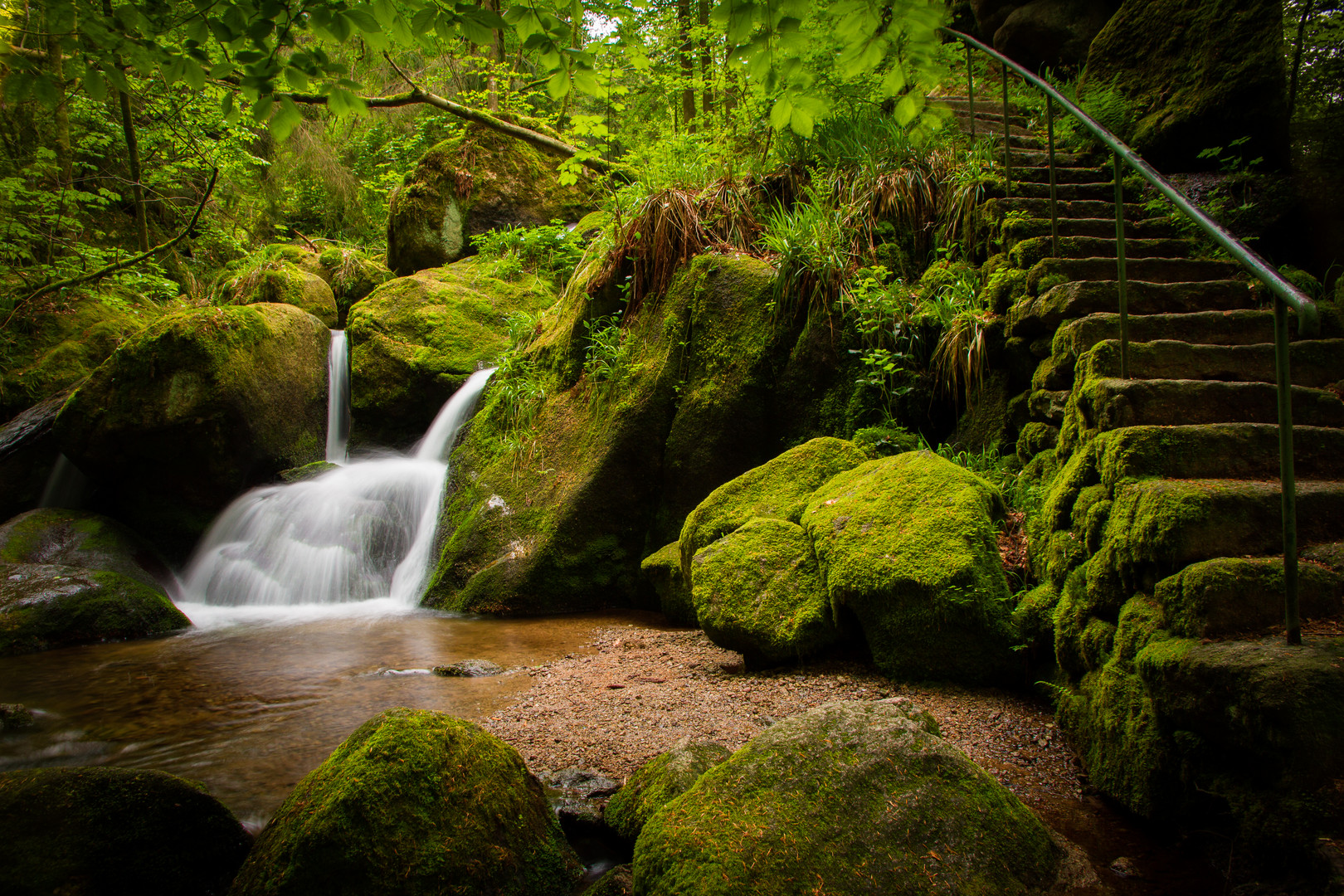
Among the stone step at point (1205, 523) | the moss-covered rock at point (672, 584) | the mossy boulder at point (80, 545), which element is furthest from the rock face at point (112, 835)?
the mossy boulder at point (80, 545)

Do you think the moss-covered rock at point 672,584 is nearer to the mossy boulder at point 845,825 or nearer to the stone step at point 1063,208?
the mossy boulder at point 845,825

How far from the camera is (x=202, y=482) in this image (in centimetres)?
846

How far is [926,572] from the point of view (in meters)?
3.32

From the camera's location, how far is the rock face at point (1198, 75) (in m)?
5.12

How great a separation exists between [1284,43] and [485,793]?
23.2 ft

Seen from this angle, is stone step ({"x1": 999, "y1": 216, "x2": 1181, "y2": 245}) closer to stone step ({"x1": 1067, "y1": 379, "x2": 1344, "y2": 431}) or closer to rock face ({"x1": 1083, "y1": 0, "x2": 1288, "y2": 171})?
rock face ({"x1": 1083, "y1": 0, "x2": 1288, "y2": 171})

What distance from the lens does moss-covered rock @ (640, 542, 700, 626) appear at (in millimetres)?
5129

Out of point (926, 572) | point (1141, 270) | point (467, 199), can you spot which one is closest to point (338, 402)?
point (467, 199)

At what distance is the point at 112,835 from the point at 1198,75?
317 inches

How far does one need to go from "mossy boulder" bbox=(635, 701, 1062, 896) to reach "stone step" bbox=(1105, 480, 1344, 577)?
3.45ft

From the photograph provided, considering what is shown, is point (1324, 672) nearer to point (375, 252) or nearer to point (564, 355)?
point (564, 355)

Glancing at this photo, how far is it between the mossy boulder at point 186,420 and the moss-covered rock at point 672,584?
606 centimetres

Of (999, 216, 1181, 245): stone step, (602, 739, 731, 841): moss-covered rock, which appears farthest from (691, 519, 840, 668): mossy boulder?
(999, 216, 1181, 245): stone step

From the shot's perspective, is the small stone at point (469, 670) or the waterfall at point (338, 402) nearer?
the small stone at point (469, 670)
